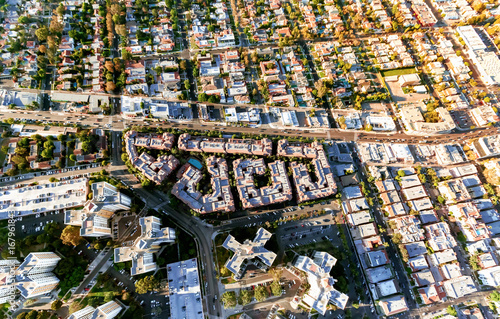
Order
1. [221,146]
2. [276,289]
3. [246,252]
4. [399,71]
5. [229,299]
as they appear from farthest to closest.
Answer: [399,71], [221,146], [246,252], [276,289], [229,299]

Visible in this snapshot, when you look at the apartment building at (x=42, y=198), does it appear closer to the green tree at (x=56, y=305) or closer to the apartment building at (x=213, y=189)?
the green tree at (x=56, y=305)

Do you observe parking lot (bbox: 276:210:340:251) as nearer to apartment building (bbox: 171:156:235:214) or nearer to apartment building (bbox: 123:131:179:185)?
apartment building (bbox: 171:156:235:214)

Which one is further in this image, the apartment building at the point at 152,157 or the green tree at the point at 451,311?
the apartment building at the point at 152,157

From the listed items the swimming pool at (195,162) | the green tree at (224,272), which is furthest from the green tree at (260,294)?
the swimming pool at (195,162)

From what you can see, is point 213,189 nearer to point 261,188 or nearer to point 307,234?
point 261,188

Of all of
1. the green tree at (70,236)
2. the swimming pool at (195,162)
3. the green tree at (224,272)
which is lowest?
the green tree at (224,272)

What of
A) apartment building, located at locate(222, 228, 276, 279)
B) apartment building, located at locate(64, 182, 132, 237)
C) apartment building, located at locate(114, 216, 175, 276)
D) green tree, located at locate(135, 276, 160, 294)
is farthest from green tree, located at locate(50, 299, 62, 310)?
apartment building, located at locate(222, 228, 276, 279)

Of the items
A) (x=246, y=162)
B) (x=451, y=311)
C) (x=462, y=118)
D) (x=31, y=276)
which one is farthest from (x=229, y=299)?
(x=462, y=118)

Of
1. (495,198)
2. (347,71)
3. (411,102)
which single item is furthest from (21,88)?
(495,198)
